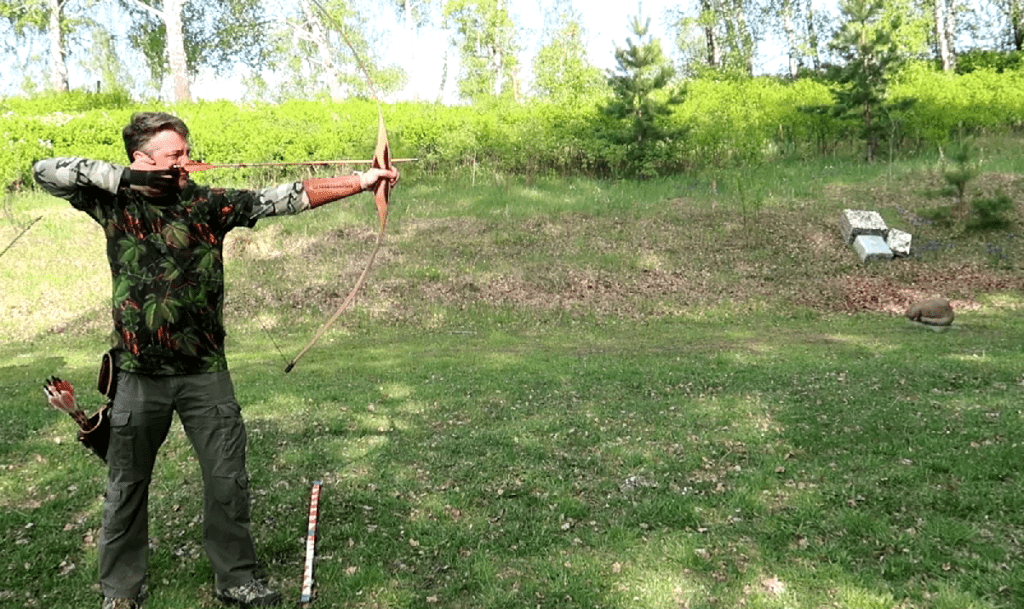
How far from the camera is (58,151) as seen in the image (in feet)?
58.4

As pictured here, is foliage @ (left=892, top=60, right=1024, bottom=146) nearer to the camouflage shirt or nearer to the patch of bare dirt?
the patch of bare dirt

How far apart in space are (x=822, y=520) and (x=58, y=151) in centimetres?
1841

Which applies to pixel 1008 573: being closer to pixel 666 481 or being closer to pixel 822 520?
pixel 822 520

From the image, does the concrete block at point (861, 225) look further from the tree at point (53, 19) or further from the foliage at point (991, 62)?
the tree at point (53, 19)

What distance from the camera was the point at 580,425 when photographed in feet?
22.6

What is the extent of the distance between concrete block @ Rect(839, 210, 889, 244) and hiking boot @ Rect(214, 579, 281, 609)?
48.6 ft

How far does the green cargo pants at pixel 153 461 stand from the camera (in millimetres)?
3488

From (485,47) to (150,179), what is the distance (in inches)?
1274

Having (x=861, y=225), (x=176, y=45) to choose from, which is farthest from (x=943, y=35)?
(x=176, y=45)

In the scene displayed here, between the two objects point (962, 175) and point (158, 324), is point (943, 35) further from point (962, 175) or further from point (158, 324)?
point (158, 324)

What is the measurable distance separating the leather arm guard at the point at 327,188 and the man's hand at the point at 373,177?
0.9 inches

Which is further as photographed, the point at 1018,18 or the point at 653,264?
the point at 1018,18

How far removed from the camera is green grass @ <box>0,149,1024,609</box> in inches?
166

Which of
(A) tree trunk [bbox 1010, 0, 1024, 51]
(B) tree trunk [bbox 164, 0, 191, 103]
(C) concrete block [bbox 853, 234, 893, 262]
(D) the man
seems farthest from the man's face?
(A) tree trunk [bbox 1010, 0, 1024, 51]
